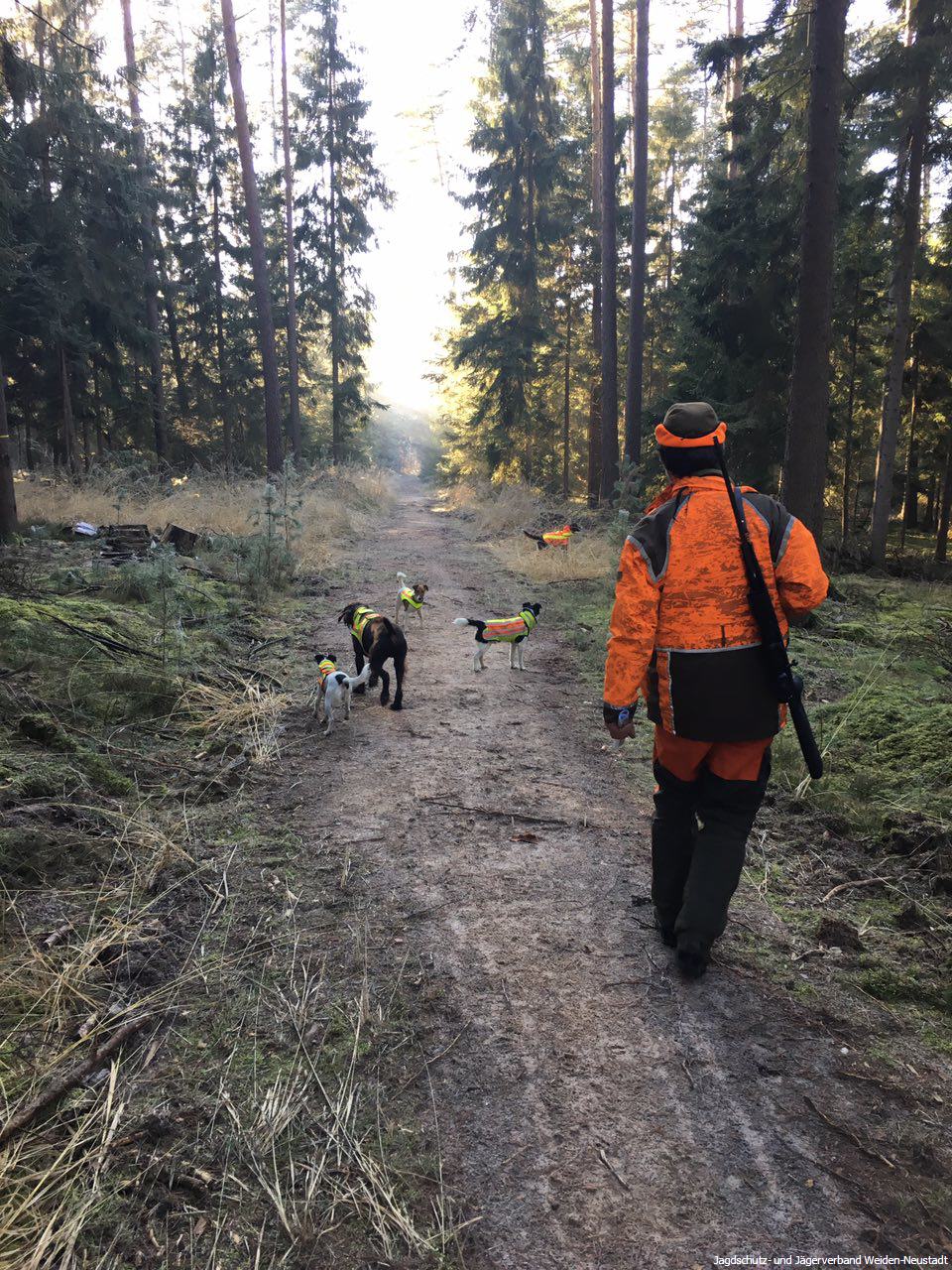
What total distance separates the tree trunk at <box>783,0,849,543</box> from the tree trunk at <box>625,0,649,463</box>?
5.33 metres

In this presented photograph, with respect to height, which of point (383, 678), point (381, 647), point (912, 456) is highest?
point (912, 456)

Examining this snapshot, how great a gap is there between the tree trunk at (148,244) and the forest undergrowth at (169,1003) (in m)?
16.3

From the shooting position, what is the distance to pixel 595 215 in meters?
21.1

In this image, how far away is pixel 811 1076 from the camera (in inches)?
95.0

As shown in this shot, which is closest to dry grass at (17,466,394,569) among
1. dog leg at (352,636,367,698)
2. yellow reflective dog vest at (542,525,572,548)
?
yellow reflective dog vest at (542,525,572,548)

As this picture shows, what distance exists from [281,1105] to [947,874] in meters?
3.22

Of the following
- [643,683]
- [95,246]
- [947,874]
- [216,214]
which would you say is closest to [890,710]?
[947,874]

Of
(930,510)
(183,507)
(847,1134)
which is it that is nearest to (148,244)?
(183,507)

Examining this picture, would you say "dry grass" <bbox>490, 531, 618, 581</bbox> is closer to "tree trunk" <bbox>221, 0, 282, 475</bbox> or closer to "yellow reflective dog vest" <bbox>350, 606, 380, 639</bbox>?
"yellow reflective dog vest" <bbox>350, 606, 380, 639</bbox>

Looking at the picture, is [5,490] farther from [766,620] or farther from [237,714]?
[766,620]

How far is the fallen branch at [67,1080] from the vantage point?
6.63 feet

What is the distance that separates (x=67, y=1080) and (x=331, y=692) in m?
3.49

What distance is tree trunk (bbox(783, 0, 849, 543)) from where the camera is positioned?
8.66 m

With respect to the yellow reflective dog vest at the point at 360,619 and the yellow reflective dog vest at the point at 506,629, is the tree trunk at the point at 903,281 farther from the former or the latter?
the yellow reflective dog vest at the point at 360,619
